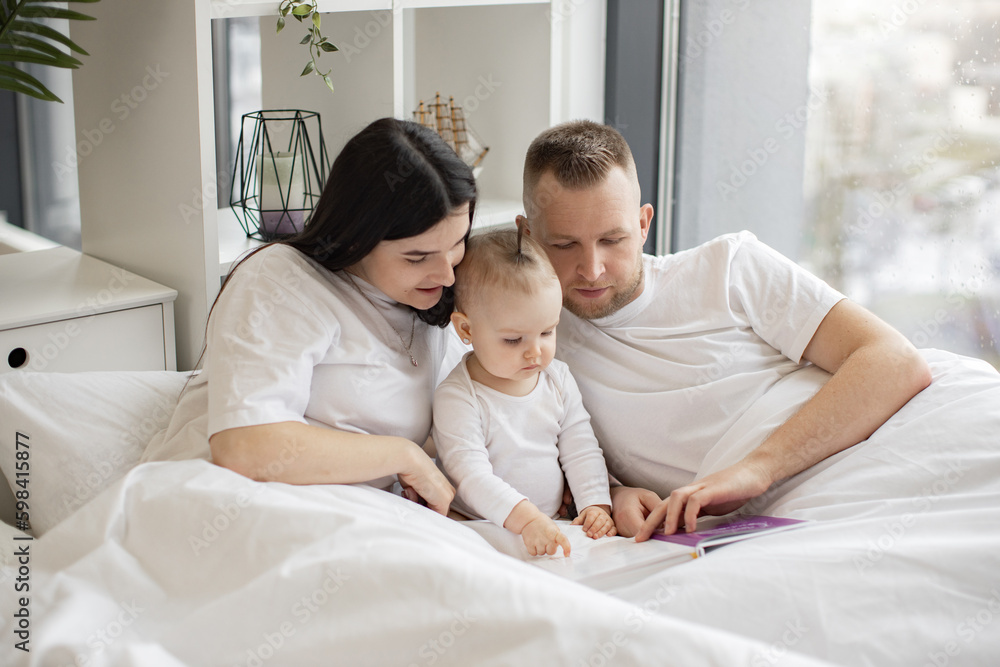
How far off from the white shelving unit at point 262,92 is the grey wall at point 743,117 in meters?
0.33

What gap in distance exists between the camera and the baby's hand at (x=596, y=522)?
1261 millimetres

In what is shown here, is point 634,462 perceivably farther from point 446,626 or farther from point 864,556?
point 446,626

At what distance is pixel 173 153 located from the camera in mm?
1562

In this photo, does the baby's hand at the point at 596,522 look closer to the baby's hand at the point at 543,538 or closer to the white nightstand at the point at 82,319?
the baby's hand at the point at 543,538

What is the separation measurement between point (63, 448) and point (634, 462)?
2.74ft

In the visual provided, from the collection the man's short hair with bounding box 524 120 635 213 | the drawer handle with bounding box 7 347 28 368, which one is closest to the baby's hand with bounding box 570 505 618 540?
the man's short hair with bounding box 524 120 635 213

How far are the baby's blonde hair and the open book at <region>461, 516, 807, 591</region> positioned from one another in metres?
0.33

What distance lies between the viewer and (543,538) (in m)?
1.17

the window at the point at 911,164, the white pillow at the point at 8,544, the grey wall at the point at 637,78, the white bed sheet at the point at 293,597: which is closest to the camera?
the white bed sheet at the point at 293,597

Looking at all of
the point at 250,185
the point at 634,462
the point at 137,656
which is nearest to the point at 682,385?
the point at 634,462

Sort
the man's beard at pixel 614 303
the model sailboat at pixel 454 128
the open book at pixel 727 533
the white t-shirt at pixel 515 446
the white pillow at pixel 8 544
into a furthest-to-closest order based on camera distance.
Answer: the model sailboat at pixel 454 128 → the man's beard at pixel 614 303 → the white t-shirt at pixel 515 446 → the open book at pixel 727 533 → the white pillow at pixel 8 544

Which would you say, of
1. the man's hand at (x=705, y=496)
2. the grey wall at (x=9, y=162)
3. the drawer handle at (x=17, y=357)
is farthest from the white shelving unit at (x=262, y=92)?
the man's hand at (x=705, y=496)

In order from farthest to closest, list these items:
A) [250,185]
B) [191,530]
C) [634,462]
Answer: [250,185] → [634,462] → [191,530]

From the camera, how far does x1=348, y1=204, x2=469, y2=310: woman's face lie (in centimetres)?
122
